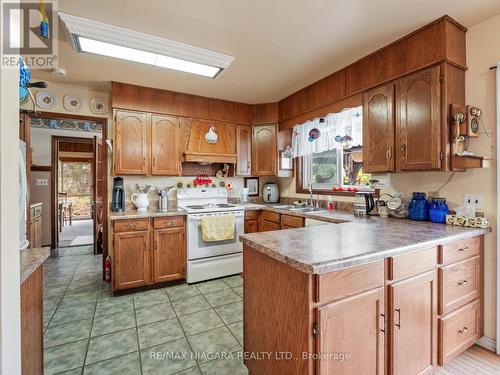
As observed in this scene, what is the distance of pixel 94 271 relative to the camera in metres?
3.56

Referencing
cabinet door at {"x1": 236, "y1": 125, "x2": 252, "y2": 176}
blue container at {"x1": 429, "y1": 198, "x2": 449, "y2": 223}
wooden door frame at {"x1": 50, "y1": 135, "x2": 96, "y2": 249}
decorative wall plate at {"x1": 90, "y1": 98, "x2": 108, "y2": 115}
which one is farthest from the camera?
wooden door frame at {"x1": 50, "y1": 135, "x2": 96, "y2": 249}

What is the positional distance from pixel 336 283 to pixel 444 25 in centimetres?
205

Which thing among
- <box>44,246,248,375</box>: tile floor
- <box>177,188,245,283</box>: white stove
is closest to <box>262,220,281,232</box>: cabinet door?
<box>177,188,245,283</box>: white stove

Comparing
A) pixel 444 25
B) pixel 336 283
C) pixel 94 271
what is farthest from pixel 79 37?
pixel 94 271

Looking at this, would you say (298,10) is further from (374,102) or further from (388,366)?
(388,366)

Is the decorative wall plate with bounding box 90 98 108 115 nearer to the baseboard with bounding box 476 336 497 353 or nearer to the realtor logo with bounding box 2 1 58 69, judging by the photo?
the realtor logo with bounding box 2 1 58 69

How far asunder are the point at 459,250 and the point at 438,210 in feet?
1.40

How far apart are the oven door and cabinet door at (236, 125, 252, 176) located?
80cm

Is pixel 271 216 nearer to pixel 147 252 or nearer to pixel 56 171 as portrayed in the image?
pixel 147 252

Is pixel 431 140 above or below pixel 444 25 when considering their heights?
below

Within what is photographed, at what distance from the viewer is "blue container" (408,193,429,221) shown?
2.13 meters

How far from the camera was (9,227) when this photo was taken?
75 centimetres

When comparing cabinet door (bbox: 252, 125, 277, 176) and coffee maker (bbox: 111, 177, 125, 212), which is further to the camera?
cabinet door (bbox: 252, 125, 277, 176)

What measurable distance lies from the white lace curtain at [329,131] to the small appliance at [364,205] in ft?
2.22
